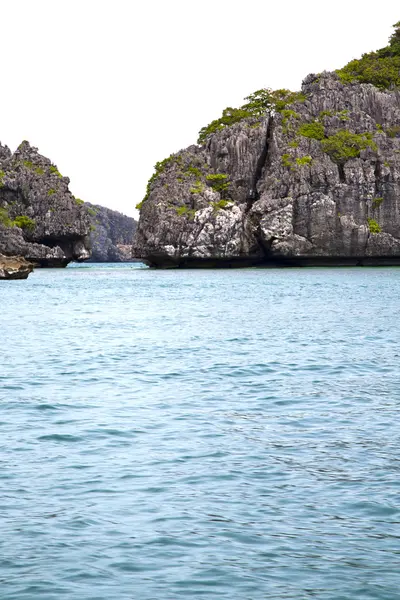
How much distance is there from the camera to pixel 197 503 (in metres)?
11.5

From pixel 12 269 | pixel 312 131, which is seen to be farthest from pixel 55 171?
pixel 12 269

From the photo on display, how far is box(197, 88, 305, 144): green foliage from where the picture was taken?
132 m

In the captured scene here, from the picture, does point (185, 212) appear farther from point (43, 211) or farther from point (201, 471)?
point (201, 471)

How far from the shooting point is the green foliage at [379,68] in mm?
137375

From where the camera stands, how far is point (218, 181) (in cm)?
12375

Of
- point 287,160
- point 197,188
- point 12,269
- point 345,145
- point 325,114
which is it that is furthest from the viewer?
point 325,114

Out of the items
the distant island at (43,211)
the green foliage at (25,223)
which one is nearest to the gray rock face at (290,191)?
the distant island at (43,211)

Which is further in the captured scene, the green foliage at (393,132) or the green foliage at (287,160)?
the green foliage at (393,132)

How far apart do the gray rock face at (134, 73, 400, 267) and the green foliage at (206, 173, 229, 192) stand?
0.20 meters

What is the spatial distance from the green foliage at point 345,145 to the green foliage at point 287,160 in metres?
5.68

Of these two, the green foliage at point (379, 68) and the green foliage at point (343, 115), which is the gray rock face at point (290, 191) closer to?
the green foliage at point (343, 115)

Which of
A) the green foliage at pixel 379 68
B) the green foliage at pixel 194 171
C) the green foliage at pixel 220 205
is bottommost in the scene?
the green foliage at pixel 220 205

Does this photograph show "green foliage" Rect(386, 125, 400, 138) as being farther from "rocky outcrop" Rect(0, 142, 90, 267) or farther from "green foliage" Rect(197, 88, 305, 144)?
"rocky outcrop" Rect(0, 142, 90, 267)

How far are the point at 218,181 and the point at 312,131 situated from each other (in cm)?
1545
